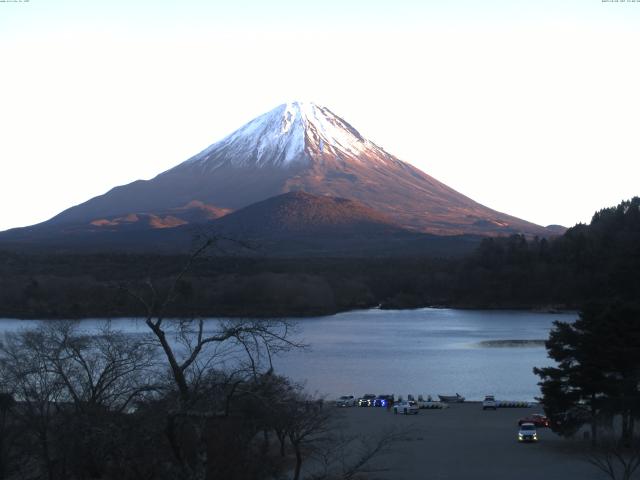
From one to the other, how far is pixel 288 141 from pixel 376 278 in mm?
54420

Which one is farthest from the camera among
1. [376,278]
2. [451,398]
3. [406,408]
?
[376,278]

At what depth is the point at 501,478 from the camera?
1014 centimetres

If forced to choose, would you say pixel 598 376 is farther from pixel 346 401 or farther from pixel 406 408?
pixel 346 401

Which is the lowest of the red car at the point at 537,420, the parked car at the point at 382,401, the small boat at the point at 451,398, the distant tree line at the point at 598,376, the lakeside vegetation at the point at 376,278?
the small boat at the point at 451,398

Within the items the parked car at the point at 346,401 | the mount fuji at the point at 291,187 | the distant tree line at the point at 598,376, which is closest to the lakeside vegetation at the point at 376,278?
the parked car at the point at 346,401

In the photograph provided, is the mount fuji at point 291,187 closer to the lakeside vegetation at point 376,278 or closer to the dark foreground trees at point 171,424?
the lakeside vegetation at point 376,278

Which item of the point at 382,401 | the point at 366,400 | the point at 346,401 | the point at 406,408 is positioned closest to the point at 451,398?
the point at 382,401

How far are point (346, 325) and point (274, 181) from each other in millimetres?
65429

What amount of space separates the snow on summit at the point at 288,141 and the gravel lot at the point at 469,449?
91.8 metres

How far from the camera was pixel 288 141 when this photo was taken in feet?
354

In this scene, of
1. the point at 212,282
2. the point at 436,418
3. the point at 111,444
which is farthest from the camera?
the point at 212,282

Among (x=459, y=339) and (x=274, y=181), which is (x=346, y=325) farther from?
(x=274, y=181)

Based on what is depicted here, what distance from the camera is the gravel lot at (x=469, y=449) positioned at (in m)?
10.4

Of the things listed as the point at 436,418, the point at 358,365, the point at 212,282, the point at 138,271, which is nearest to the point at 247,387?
the point at 436,418
